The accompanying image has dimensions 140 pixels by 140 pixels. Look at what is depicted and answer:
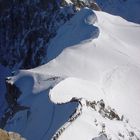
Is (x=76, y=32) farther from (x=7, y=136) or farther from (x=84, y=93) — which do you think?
(x=7, y=136)

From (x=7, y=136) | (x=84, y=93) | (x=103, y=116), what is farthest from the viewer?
(x=84, y=93)

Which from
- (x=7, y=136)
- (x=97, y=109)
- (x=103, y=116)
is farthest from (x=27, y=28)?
(x=7, y=136)

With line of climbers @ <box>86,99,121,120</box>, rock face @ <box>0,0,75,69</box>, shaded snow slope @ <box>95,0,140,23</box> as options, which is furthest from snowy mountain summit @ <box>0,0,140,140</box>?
shaded snow slope @ <box>95,0,140,23</box>

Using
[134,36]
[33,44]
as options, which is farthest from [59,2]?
[134,36]

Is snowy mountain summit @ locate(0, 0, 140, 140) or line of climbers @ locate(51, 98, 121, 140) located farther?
snowy mountain summit @ locate(0, 0, 140, 140)

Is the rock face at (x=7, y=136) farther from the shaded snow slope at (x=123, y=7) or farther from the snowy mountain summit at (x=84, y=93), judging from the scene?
the shaded snow slope at (x=123, y=7)

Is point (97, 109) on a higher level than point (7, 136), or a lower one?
lower

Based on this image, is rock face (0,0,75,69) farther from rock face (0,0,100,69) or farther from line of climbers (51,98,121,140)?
line of climbers (51,98,121,140)

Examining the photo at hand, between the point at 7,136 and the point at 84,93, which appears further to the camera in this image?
the point at 84,93

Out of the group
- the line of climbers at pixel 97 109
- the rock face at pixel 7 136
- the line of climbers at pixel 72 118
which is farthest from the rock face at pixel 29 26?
the rock face at pixel 7 136

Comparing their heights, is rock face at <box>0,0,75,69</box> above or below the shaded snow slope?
above
